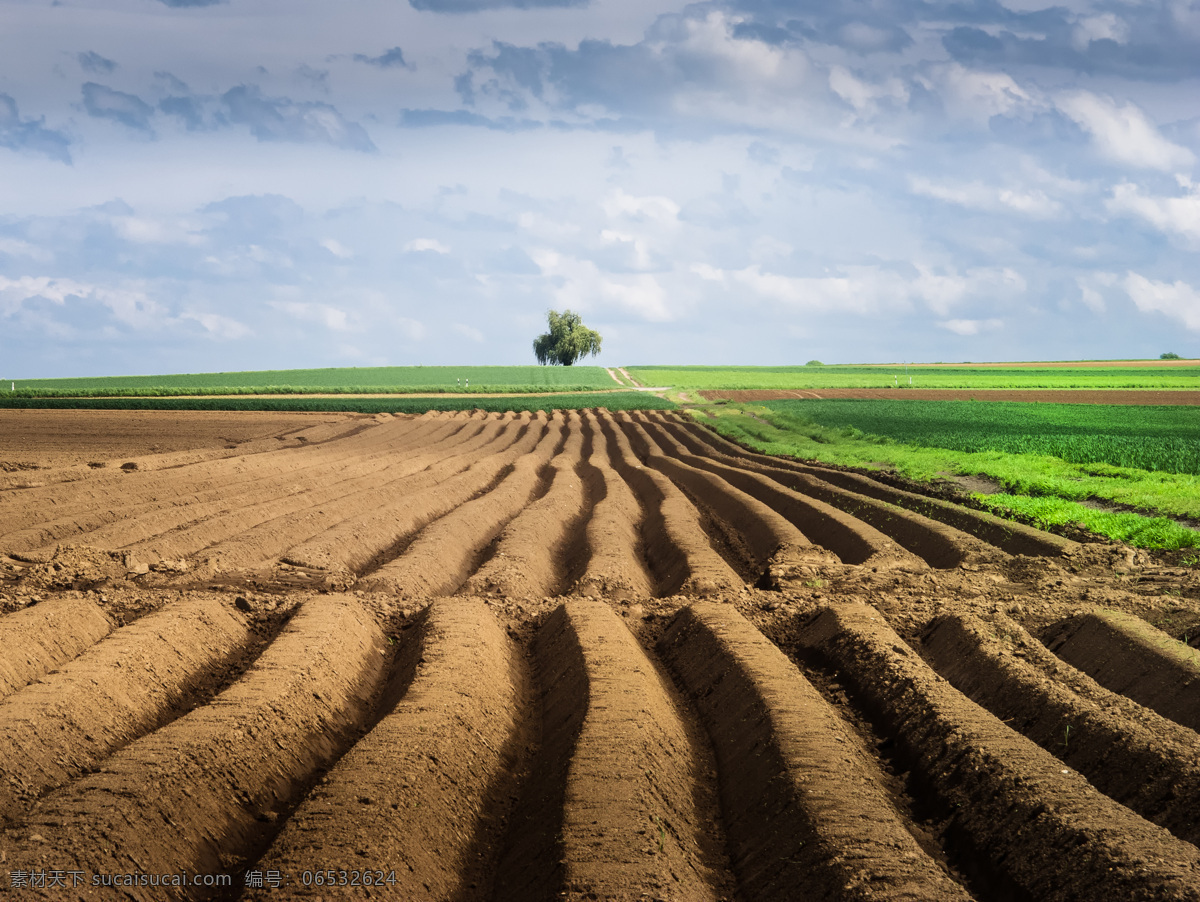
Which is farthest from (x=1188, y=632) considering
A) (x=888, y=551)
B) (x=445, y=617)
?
(x=445, y=617)

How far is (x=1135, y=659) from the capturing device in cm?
697

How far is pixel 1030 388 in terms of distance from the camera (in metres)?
61.0

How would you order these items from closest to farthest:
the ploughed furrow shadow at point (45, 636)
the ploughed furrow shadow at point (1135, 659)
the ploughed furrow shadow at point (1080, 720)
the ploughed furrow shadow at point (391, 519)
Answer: the ploughed furrow shadow at point (1080, 720), the ploughed furrow shadow at point (1135, 659), the ploughed furrow shadow at point (45, 636), the ploughed furrow shadow at point (391, 519)

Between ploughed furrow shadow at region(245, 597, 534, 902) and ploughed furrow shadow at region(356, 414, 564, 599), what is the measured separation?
2.62 m

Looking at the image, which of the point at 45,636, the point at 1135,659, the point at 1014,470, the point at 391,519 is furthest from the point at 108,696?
the point at 1014,470

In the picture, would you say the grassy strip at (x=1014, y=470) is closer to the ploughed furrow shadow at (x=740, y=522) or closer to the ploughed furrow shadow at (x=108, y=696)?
the ploughed furrow shadow at (x=740, y=522)

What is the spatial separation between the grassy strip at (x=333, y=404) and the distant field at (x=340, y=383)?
3.50 meters

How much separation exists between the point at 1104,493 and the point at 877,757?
39.8 feet

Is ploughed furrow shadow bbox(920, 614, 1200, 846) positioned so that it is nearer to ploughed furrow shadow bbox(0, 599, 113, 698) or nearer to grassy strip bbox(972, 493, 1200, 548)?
grassy strip bbox(972, 493, 1200, 548)

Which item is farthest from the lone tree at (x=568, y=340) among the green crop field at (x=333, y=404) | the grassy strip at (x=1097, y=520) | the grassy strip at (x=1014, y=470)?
the grassy strip at (x=1097, y=520)

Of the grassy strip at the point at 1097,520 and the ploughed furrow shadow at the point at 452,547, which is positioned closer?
the ploughed furrow shadow at the point at 452,547

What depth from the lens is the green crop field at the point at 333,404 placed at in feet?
150

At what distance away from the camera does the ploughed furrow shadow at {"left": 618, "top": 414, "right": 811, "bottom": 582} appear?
1193cm

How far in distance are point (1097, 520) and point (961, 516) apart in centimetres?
195
